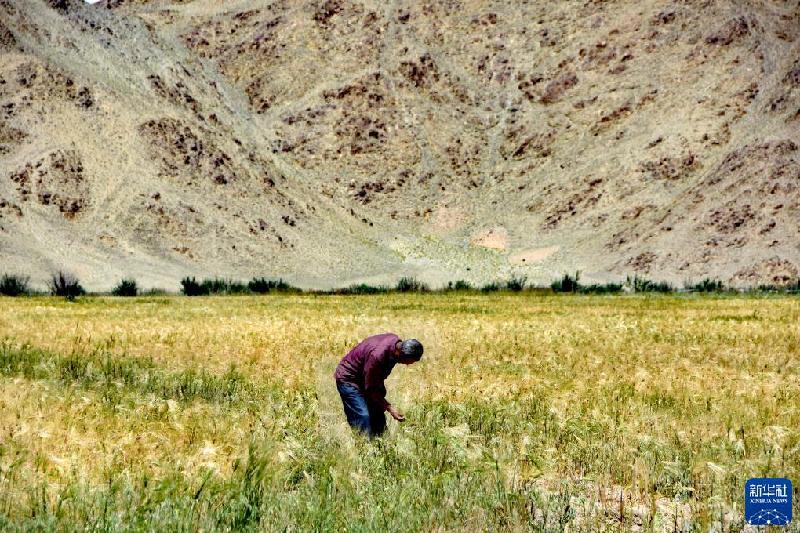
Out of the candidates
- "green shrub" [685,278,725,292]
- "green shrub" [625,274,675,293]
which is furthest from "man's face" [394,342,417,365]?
"green shrub" [685,278,725,292]

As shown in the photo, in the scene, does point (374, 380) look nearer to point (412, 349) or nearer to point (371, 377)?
point (371, 377)

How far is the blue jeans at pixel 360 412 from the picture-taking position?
378 inches

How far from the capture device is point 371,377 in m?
9.34

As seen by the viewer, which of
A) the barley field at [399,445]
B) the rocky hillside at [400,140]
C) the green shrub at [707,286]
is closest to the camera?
the barley field at [399,445]

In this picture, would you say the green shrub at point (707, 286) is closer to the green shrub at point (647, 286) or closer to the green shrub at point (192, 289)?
the green shrub at point (647, 286)

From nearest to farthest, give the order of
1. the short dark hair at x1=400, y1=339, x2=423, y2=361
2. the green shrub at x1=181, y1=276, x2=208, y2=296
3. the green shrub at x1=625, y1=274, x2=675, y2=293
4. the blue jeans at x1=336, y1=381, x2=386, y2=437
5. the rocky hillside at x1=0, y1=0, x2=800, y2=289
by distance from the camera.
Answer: the short dark hair at x1=400, y1=339, x2=423, y2=361 → the blue jeans at x1=336, y1=381, x2=386, y2=437 → the green shrub at x1=181, y1=276, x2=208, y2=296 → the green shrub at x1=625, y1=274, x2=675, y2=293 → the rocky hillside at x1=0, y1=0, x2=800, y2=289

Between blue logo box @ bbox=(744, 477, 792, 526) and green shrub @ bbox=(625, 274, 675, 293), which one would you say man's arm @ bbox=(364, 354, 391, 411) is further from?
green shrub @ bbox=(625, 274, 675, 293)

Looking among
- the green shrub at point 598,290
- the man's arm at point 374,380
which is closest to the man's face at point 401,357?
the man's arm at point 374,380

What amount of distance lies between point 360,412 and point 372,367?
0.65 meters

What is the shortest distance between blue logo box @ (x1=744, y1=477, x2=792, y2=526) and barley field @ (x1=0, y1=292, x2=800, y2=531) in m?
0.20

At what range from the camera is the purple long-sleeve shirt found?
935 cm

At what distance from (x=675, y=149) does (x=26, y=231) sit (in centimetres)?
6853

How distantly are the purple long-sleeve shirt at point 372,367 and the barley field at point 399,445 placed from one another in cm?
54

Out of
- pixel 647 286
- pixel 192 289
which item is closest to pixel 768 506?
pixel 192 289
